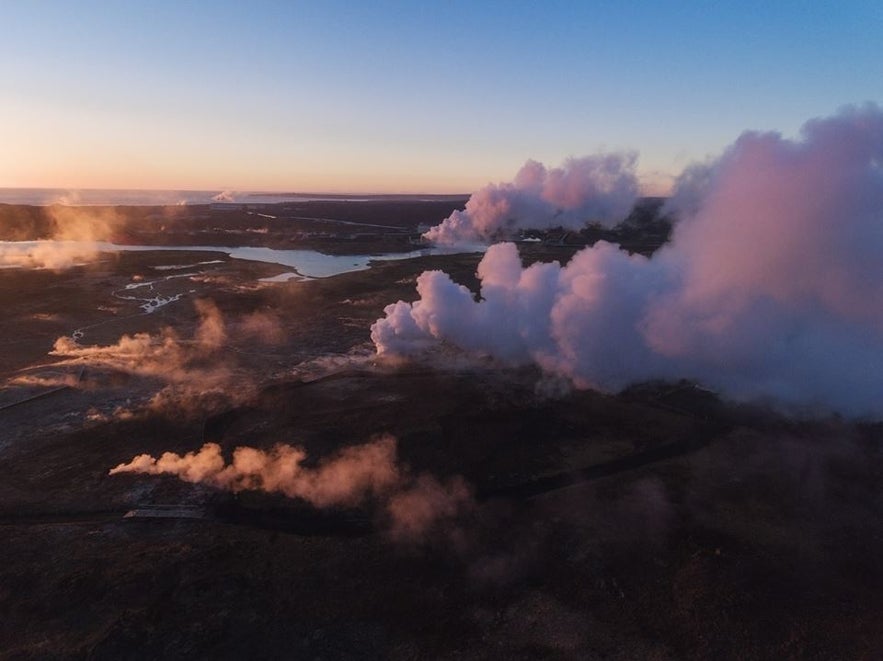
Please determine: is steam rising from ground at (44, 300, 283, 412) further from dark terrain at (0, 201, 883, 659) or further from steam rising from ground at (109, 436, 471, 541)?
steam rising from ground at (109, 436, 471, 541)

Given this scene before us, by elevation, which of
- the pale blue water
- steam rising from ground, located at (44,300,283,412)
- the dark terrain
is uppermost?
the pale blue water

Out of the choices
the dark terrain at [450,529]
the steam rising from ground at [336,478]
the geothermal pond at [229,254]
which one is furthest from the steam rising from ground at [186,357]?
the geothermal pond at [229,254]

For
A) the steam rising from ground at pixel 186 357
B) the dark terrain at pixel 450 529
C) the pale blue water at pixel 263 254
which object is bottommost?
the dark terrain at pixel 450 529

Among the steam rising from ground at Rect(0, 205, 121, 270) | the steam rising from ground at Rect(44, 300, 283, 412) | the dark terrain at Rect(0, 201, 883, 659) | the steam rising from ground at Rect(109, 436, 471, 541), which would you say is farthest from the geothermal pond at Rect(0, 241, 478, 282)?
the steam rising from ground at Rect(109, 436, 471, 541)

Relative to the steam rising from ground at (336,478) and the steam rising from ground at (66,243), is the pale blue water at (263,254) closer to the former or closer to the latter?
the steam rising from ground at (66,243)

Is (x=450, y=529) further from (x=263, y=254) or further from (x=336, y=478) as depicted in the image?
(x=263, y=254)

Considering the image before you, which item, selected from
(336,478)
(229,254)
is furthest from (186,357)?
(229,254)

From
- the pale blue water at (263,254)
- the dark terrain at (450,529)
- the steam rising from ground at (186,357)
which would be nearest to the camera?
the dark terrain at (450,529)

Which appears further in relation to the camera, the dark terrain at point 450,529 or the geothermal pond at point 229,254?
the geothermal pond at point 229,254
